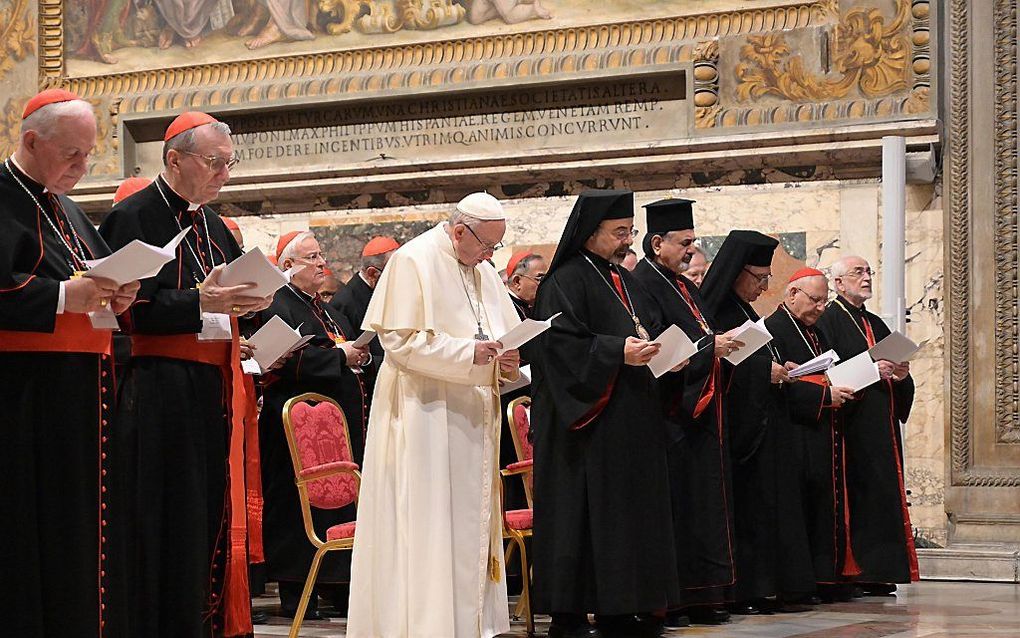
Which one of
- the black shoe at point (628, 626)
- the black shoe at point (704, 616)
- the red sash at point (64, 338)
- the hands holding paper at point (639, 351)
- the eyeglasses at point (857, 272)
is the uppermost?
the eyeglasses at point (857, 272)

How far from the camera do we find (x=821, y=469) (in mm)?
8039

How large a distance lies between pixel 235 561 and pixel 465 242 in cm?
165

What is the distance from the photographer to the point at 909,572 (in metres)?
8.08

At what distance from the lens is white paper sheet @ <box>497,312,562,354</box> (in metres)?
5.16

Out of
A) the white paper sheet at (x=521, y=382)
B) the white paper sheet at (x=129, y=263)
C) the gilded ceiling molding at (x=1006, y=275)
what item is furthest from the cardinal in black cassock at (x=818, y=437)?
the white paper sheet at (x=129, y=263)

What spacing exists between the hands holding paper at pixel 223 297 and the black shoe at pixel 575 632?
232 centimetres

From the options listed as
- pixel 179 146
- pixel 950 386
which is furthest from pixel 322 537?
pixel 950 386

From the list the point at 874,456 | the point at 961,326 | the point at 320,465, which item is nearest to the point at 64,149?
the point at 320,465

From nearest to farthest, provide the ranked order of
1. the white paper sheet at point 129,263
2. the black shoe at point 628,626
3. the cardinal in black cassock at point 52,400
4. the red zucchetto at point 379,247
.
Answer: the white paper sheet at point 129,263
the cardinal in black cassock at point 52,400
the black shoe at point 628,626
the red zucchetto at point 379,247

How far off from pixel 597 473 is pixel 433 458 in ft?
2.71

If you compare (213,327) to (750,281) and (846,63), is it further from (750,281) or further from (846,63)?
(846,63)

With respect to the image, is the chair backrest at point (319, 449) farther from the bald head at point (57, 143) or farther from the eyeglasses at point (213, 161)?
the bald head at point (57, 143)

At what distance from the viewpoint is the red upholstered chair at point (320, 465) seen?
5.88 metres

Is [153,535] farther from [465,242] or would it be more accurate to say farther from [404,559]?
[465,242]
